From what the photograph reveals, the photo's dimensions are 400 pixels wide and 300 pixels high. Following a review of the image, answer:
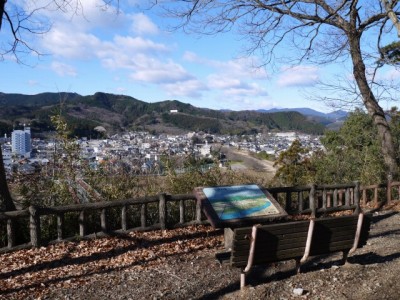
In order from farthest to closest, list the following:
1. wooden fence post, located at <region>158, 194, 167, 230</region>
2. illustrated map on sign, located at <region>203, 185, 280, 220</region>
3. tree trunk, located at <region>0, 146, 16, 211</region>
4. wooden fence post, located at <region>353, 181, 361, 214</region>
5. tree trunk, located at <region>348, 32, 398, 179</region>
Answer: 1. tree trunk, located at <region>348, 32, 398, 179</region>
2. wooden fence post, located at <region>353, 181, 361, 214</region>
3. wooden fence post, located at <region>158, 194, 167, 230</region>
4. tree trunk, located at <region>0, 146, 16, 211</region>
5. illustrated map on sign, located at <region>203, 185, 280, 220</region>

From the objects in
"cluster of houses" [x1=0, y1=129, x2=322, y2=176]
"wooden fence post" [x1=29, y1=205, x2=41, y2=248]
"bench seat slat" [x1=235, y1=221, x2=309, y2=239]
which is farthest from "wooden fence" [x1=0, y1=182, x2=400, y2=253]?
"bench seat slat" [x1=235, y1=221, x2=309, y2=239]

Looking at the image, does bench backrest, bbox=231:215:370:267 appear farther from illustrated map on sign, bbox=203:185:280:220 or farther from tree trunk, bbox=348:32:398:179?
tree trunk, bbox=348:32:398:179

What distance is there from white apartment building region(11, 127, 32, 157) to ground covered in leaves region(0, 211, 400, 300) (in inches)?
104

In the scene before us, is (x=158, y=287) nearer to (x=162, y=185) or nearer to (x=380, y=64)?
(x=162, y=185)

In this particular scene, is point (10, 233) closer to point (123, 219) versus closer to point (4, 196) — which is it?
point (4, 196)

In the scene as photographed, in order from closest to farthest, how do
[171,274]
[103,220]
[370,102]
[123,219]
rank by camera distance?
[171,274] → [103,220] → [123,219] → [370,102]

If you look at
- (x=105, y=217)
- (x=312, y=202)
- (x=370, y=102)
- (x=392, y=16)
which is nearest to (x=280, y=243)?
(x=105, y=217)

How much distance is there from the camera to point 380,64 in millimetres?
13797

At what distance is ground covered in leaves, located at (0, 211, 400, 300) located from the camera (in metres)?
5.19

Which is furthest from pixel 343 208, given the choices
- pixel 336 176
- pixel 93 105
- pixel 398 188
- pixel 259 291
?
pixel 93 105

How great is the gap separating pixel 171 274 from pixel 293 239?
5.72 ft

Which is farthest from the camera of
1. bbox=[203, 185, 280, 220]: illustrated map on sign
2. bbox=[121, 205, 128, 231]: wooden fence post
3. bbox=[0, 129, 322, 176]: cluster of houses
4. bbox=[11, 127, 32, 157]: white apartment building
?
bbox=[11, 127, 32, 157]: white apartment building

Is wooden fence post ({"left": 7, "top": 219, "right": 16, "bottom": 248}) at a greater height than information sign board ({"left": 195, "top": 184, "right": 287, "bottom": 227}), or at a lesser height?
lesser

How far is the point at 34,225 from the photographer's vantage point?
6871 millimetres
